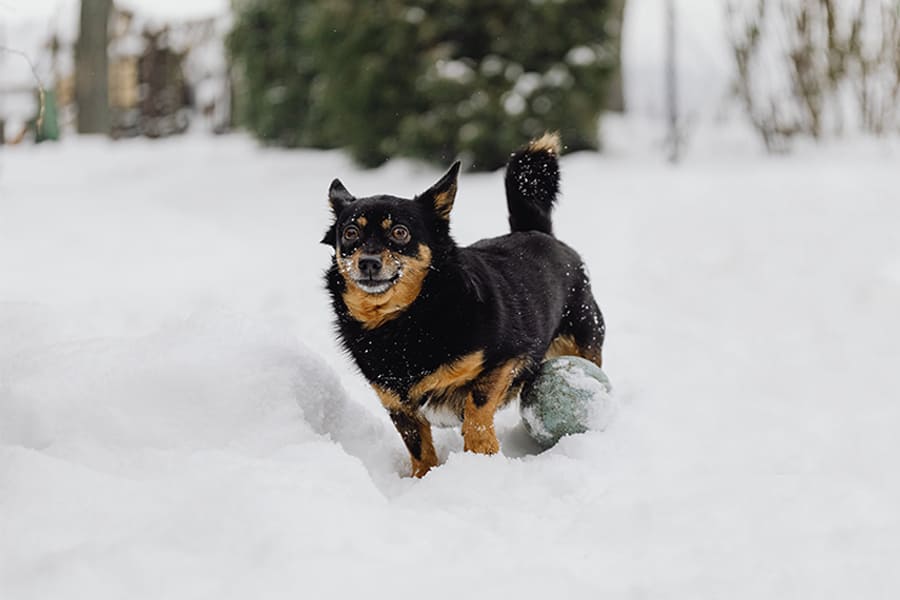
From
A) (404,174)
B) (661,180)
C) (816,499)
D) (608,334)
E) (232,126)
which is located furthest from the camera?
(232,126)

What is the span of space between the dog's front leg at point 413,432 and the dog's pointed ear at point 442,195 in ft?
2.33

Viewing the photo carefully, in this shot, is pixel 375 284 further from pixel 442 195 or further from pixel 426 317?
pixel 442 195

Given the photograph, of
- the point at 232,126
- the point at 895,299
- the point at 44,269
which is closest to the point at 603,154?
the point at 895,299

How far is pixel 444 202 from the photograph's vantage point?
11.2 ft

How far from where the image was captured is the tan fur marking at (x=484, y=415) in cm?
331

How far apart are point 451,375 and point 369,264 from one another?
0.52m

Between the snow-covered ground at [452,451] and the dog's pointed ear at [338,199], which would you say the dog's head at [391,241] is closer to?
the dog's pointed ear at [338,199]

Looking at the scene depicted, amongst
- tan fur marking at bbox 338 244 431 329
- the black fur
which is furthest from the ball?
tan fur marking at bbox 338 244 431 329

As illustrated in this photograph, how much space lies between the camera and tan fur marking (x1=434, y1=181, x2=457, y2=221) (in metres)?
3.39

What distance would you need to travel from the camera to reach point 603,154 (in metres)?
10.2

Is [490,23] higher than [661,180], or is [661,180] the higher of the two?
[490,23]

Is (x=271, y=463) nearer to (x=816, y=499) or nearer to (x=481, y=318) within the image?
(x=481, y=318)

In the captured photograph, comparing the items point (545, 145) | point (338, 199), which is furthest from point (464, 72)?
point (338, 199)

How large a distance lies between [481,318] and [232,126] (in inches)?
716
